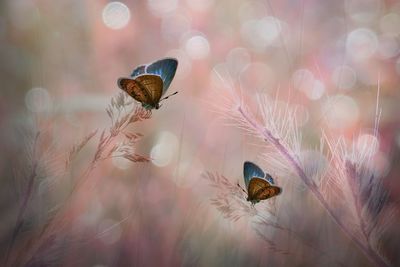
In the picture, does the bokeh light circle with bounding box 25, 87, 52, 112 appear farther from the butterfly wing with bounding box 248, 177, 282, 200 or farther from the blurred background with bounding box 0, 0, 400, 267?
the butterfly wing with bounding box 248, 177, 282, 200

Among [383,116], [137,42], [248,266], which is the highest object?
[137,42]

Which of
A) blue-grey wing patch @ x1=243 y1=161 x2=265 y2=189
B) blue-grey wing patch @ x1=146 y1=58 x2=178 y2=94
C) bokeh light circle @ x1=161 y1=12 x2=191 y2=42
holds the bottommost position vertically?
blue-grey wing patch @ x1=243 y1=161 x2=265 y2=189

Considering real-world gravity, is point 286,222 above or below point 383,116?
below

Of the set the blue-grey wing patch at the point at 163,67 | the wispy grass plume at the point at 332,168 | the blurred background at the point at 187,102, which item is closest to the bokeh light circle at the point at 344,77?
the blurred background at the point at 187,102

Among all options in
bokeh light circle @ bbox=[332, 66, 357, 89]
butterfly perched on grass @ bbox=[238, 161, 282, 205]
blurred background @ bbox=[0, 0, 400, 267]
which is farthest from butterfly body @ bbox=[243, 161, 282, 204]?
bokeh light circle @ bbox=[332, 66, 357, 89]

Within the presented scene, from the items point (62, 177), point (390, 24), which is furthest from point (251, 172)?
point (390, 24)

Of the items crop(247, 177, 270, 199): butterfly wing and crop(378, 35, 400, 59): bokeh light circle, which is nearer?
crop(247, 177, 270, 199): butterfly wing

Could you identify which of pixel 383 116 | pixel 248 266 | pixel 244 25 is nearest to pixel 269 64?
pixel 244 25

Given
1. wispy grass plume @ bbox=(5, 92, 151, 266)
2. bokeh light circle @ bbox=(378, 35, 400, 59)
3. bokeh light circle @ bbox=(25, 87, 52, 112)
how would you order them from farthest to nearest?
bokeh light circle @ bbox=(378, 35, 400, 59) → bokeh light circle @ bbox=(25, 87, 52, 112) → wispy grass plume @ bbox=(5, 92, 151, 266)

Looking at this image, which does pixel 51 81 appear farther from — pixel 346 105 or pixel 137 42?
pixel 346 105
